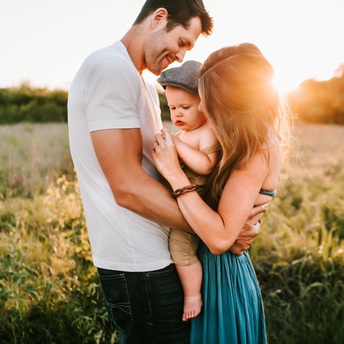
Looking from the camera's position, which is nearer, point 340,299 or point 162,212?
point 162,212

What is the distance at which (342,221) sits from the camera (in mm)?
5047

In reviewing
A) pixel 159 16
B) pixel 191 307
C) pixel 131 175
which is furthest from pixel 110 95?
pixel 191 307

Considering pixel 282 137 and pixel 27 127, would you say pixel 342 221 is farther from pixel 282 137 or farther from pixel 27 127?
pixel 27 127

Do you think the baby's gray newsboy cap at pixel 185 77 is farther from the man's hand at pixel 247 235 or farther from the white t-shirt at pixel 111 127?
the man's hand at pixel 247 235

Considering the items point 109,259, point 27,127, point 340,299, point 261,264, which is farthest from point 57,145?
point 109,259

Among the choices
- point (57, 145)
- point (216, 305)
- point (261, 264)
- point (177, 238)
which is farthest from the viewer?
point (57, 145)

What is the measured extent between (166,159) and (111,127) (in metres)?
0.31

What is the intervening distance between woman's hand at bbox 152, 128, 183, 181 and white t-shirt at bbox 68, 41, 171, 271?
91 millimetres

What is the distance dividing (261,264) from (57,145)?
5262mm

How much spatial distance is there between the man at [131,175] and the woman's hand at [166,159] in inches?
3.4

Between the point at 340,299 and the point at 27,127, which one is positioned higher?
the point at 27,127

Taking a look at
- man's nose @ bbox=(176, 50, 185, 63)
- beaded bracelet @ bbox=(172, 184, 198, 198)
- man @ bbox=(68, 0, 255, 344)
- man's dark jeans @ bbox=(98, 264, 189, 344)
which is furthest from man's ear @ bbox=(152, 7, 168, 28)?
man's dark jeans @ bbox=(98, 264, 189, 344)

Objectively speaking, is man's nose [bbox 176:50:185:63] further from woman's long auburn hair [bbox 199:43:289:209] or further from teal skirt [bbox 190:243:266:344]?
teal skirt [bbox 190:243:266:344]

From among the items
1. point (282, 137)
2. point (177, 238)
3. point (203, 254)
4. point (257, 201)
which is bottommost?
point (203, 254)
